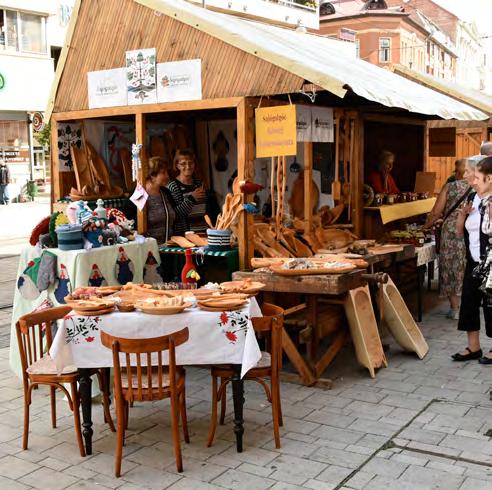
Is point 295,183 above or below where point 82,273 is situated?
above

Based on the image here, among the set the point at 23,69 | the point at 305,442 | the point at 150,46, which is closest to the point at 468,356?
the point at 305,442

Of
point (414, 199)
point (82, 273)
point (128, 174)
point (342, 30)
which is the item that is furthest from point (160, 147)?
point (342, 30)

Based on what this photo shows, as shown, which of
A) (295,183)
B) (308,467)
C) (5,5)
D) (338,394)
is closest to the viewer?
(308,467)

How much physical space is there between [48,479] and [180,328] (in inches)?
46.2

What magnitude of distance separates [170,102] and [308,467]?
12.5ft

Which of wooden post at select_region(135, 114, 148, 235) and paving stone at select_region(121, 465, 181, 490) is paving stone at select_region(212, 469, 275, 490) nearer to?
paving stone at select_region(121, 465, 181, 490)

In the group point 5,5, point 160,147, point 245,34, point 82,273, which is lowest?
point 82,273

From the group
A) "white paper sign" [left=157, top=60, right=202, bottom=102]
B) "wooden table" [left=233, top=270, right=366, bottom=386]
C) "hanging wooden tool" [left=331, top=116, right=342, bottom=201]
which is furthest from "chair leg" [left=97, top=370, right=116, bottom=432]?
"hanging wooden tool" [left=331, top=116, right=342, bottom=201]

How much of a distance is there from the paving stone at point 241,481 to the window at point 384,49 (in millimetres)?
42705

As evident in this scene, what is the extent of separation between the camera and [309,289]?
557 centimetres

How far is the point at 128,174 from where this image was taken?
8.22 metres

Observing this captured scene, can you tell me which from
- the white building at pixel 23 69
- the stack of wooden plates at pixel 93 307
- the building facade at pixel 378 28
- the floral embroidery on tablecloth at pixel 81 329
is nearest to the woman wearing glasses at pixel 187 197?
the stack of wooden plates at pixel 93 307

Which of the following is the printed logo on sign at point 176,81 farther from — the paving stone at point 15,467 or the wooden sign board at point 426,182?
the wooden sign board at point 426,182

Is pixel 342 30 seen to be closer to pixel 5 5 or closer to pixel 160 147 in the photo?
pixel 5 5
